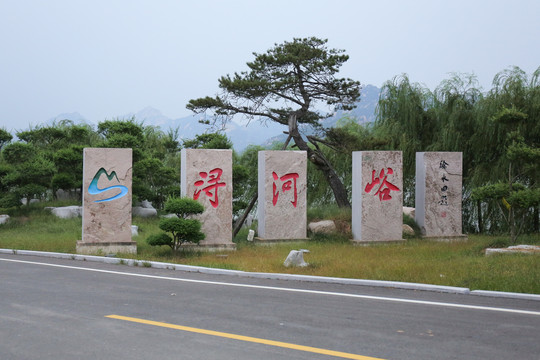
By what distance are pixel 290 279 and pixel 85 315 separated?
395 centimetres

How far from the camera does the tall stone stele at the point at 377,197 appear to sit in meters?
15.4

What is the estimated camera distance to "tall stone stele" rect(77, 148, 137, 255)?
1342 centimetres

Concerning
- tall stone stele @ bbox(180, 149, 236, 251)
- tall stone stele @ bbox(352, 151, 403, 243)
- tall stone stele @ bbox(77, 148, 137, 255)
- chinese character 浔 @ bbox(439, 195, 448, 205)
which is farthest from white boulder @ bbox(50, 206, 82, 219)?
chinese character 浔 @ bbox(439, 195, 448, 205)

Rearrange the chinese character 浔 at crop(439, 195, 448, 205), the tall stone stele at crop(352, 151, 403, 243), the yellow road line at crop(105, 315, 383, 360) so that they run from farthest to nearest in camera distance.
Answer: the chinese character 浔 at crop(439, 195, 448, 205) < the tall stone stele at crop(352, 151, 403, 243) < the yellow road line at crop(105, 315, 383, 360)

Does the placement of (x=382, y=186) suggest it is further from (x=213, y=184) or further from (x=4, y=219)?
(x=4, y=219)

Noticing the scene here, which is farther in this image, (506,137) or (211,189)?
(506,137)

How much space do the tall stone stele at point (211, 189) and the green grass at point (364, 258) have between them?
29.8 inches

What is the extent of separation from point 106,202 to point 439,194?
934cm

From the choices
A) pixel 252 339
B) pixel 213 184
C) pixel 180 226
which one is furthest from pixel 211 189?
pixel 252 339

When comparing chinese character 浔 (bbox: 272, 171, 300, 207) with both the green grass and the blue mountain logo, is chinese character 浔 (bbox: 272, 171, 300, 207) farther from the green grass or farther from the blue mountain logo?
the blue mountain logo

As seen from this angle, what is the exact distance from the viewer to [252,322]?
20.4 feet

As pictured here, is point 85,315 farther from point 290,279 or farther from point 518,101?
point 518,101

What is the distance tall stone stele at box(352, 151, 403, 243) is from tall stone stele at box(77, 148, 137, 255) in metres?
6.06

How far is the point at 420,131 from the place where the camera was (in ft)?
68.0
